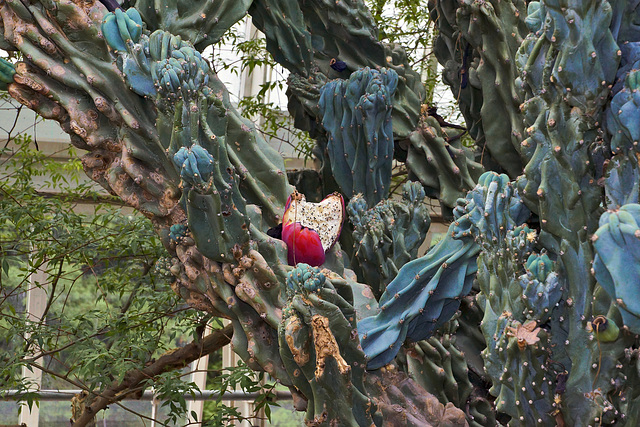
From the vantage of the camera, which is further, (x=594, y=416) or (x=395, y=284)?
(x=395, y=284)

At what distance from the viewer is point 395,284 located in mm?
2912

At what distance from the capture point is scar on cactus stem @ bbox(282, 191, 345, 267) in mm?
3027

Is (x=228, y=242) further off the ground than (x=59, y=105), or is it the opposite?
(x=59, y=105)

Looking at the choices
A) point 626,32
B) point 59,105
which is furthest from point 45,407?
point 626,32

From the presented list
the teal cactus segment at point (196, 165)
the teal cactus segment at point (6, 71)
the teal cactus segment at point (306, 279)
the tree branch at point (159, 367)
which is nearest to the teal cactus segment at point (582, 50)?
the teal cactus segment at point (306, 279)

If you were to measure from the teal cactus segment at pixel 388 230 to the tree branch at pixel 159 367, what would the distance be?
168 cm

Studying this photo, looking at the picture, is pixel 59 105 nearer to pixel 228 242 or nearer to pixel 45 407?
pixel 228 242

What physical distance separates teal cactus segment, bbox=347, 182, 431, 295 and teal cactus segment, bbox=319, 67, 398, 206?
0.62 ft

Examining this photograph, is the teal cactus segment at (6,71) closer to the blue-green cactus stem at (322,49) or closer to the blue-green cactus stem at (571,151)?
the blue-green cactus stem at (322,49)

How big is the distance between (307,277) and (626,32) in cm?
109

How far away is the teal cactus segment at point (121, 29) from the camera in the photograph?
2838 millimetres

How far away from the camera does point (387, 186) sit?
3.59m

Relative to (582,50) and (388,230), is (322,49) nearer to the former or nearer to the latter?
(388,230)

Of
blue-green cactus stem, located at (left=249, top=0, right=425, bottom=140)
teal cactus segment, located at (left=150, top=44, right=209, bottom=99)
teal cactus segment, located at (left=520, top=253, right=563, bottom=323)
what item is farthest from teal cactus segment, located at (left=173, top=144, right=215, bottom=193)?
blue-green cactus stem, located at (left=249, top=0, right=425, bottom=140)
